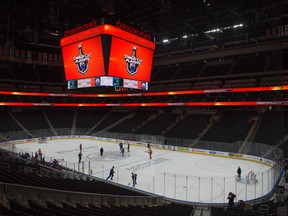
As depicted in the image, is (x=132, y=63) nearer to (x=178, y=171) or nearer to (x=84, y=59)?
(x=84, y=59)

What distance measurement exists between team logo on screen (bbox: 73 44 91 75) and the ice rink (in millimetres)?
7657

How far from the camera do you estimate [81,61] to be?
70.1 feet

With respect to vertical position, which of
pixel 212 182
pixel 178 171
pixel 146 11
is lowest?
pixel 178 171

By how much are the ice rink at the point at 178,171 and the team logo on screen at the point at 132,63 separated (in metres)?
8.43

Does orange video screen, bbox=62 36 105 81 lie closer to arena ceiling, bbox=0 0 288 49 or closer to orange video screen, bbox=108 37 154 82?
orange video screen, bbox=108 37 154 82

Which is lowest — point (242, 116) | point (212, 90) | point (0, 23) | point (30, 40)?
point (242, 116)

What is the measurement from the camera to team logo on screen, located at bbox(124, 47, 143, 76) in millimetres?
21337

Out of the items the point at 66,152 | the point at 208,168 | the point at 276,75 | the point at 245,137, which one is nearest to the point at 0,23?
the point at 66,152

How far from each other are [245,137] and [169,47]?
2357 cm

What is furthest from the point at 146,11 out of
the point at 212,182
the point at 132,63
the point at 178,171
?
the point at 212,182

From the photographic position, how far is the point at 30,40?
107ft

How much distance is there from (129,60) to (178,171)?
1056cm

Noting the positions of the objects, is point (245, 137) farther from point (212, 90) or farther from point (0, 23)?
point (0, 23)

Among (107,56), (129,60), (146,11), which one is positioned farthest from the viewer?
(146,11)
